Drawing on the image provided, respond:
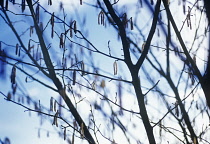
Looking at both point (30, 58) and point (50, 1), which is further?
point (50, 1)

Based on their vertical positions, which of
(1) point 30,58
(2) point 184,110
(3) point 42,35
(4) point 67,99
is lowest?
(2) point 184,110

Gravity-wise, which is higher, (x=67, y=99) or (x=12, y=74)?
(x=12, y=74)

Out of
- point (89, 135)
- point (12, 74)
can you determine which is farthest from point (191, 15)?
point (12, 74)

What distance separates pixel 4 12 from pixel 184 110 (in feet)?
6.59

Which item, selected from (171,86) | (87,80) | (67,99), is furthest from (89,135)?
(171,86)

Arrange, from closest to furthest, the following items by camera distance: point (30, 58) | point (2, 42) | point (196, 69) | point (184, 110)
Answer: point (196, 69), point (184, 110), point (30, 58), point (2, 42)

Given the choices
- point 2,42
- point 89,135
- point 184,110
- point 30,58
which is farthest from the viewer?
point 2,42

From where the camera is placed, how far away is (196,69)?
185cm

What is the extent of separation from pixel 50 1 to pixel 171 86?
149cm

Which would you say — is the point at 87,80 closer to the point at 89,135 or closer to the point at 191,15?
the point at 89,135

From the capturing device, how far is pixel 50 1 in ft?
9.17

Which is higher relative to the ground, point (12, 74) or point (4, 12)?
point (4, 12)

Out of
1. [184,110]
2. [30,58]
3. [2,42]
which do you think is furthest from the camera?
[2,42]

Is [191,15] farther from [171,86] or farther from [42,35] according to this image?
[42,35]
